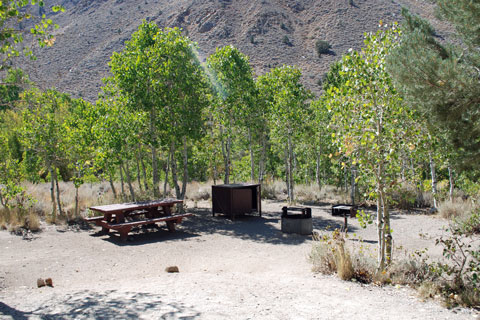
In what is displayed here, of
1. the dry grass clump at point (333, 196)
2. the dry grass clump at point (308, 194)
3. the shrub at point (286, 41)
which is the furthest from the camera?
the shrub at point (286, 41)

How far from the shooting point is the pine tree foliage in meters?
5.79

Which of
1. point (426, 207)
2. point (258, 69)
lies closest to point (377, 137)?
point (426, 207)

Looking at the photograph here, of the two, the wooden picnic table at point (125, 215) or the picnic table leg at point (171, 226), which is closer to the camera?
the wooden picnic table at point (125, 215)

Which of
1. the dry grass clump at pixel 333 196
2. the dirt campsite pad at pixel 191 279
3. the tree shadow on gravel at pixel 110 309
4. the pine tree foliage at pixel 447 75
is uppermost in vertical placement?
the pine tree foliage at pixel 447 75

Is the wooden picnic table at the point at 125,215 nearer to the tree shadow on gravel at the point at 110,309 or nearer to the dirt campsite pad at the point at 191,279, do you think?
the dirt campsite pad at the point at 191,279

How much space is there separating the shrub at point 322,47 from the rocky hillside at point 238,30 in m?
0.81

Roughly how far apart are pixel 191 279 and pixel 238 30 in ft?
193

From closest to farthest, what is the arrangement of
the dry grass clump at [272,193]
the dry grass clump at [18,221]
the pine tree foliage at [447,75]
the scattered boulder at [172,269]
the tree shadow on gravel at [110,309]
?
the tree shadow on gravel at [110,309] → the pine tree foliage at [447,75] → the scattered boulder at [172,269] → the dry grass clump at [18,221] → the dry grass clump at [272,193]

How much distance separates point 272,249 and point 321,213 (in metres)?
6.21

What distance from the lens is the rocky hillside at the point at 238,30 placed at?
50531 millimetres

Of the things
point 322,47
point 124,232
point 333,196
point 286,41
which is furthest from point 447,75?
point 286,41

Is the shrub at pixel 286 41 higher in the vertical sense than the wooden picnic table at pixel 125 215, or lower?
higher

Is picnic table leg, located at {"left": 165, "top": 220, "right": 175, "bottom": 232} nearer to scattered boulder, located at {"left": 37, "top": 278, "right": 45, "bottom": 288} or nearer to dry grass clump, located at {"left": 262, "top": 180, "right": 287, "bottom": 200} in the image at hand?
scattered boulder, located at {"left": 37, "top": 278, "right": 45, "bottom": 288}

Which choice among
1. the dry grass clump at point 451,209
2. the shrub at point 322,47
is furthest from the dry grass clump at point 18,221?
the shrub at point 322,47
